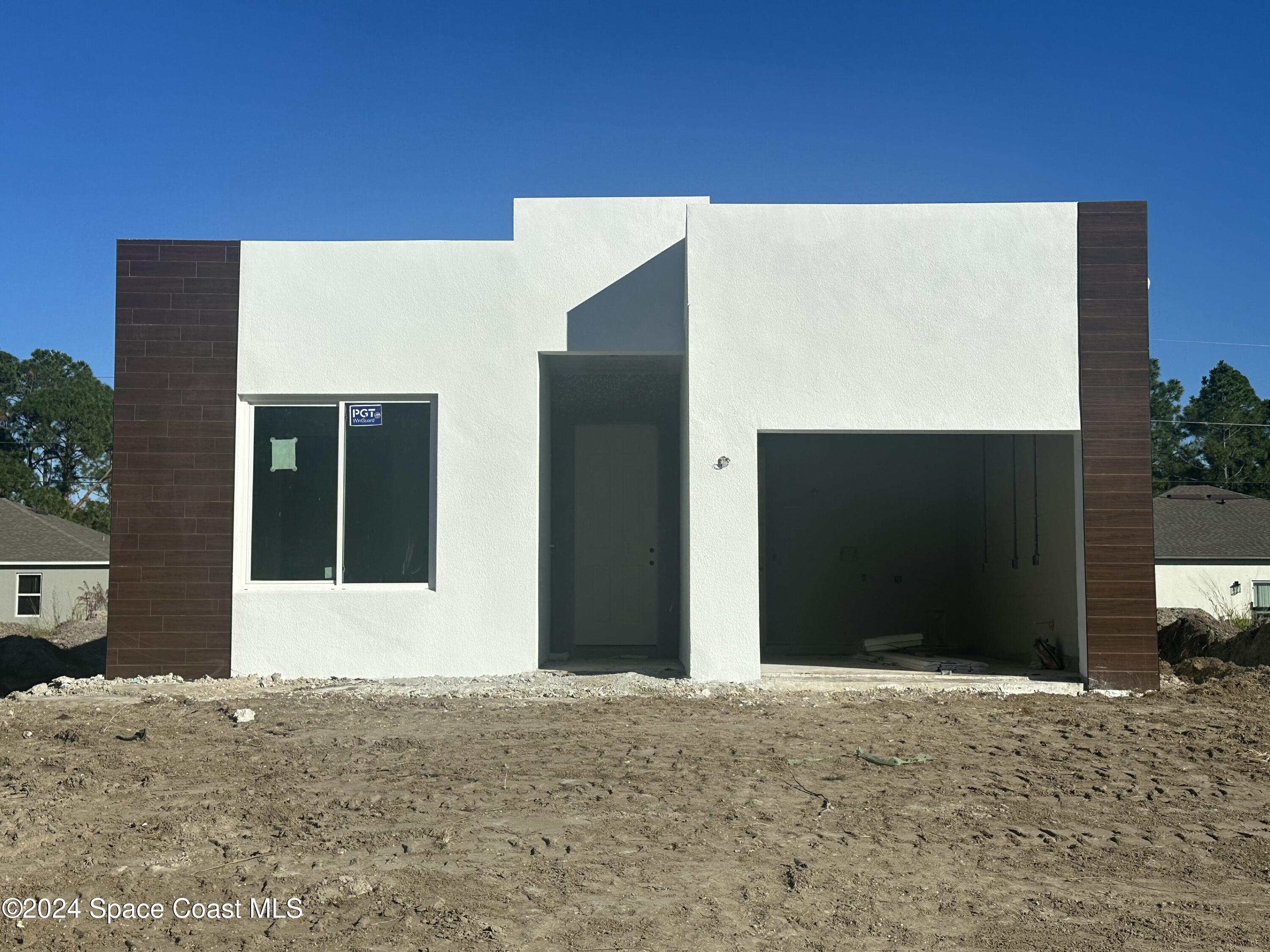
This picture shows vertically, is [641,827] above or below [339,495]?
below

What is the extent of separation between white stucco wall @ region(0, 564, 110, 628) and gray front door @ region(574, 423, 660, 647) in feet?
74.6

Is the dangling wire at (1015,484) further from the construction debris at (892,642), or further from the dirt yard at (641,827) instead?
the dirt yard at (641,827)

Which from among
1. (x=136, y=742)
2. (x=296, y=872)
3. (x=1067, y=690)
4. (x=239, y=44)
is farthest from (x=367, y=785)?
(x=239, y=44)

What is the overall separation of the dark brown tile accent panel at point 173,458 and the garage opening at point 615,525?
12.9ft

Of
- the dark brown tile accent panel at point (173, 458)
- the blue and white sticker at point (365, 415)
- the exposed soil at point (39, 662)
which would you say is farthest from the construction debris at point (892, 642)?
the exposed soil at point (39, 662)

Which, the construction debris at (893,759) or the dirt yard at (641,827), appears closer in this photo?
the dirt yard at (641,827)

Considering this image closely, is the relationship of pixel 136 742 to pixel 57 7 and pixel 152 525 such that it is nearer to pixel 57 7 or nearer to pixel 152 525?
pixel 152 525

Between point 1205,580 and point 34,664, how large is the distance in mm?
26718

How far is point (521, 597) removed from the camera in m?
10.1

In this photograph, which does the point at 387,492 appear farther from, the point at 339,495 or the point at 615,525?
the point at 615,525

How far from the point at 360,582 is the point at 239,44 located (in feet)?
27.2

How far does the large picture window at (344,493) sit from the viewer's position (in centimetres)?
1025

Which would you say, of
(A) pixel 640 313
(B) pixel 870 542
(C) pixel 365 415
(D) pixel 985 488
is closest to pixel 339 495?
(C) pixel 365 415

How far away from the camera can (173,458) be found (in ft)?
33.2
